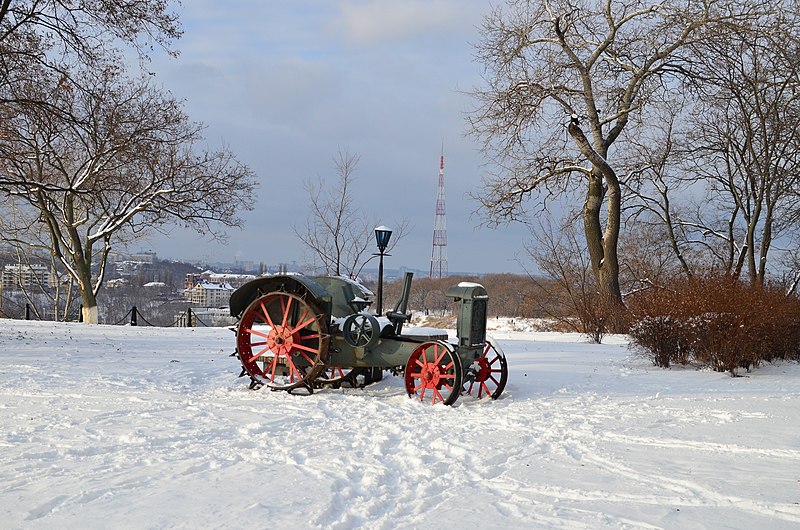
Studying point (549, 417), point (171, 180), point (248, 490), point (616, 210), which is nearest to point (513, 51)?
point (616, 210)

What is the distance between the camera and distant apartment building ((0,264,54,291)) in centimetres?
3030

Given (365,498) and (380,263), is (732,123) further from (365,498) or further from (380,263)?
(365,498)

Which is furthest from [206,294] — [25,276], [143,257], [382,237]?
[382,237]

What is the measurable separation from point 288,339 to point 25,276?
26998mm

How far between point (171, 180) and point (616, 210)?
14101 millimetres

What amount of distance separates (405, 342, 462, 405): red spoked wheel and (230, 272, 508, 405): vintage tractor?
0.04 ft

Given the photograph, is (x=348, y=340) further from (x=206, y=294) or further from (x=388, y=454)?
(x=206, y=294)

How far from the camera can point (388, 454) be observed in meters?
5.43

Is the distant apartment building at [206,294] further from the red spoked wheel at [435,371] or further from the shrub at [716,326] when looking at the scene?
the red spoked wheel at [435,371]

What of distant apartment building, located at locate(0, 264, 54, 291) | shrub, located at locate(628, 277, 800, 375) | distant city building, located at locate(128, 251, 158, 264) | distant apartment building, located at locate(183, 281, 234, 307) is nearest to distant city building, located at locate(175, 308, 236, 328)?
distant apartment building, located at locate(183, 281, 234, 307)

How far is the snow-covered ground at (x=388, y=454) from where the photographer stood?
399 centimetres

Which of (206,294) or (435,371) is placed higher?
(206,294)

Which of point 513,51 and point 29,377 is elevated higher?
point 513,51

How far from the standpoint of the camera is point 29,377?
8609 millimetres
